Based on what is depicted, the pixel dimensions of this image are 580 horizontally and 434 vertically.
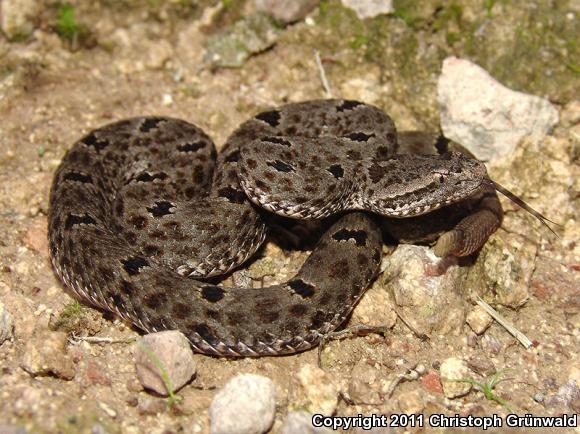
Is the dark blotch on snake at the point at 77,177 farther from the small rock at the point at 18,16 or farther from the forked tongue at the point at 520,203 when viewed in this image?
the forked tongue at the point at 520,203

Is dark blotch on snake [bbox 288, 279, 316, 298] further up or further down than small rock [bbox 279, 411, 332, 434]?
further up

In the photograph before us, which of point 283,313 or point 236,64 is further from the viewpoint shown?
point 236,64

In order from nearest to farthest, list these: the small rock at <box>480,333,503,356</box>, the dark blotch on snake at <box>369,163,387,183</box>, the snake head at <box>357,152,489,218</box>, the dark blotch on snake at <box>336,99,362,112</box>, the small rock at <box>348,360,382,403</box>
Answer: the small rock at <box>348,360,382,403</box> < the small rock at <box>480,333,503,356</box> < the snake head at <box>357,152,489,218</box> < the dark blotch on snake at <box>369,163,387,183</box> < the dark blotch on snake at <box>336,99,362,112</box>

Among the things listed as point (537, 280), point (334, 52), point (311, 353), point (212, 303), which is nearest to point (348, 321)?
point (311, 353)

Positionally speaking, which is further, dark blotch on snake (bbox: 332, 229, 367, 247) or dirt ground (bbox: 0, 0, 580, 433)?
dark blotch on snake (bbox: 332, 229, 367, 247)

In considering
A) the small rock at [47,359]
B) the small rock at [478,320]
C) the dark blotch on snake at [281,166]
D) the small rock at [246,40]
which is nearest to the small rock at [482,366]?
the small rock at [478,320]

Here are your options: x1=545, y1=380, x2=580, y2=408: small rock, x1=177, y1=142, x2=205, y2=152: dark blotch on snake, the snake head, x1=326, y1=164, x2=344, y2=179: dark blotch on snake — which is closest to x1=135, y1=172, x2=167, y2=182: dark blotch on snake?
x1=177, y1=142, x2=205, y2=152: dark blotch on snake

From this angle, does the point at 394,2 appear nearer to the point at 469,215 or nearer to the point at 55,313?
the point at 469,215

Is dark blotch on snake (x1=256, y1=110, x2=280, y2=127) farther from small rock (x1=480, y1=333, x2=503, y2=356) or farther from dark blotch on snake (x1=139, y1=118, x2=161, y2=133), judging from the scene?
small rock (x1=480, y1=333, x2=503, y2=356)
